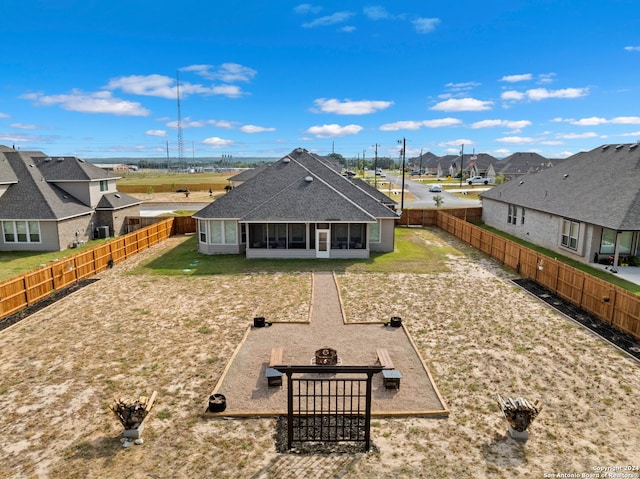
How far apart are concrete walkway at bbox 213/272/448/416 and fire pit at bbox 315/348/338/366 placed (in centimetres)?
54

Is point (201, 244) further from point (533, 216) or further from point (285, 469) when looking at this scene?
point (533, 216)

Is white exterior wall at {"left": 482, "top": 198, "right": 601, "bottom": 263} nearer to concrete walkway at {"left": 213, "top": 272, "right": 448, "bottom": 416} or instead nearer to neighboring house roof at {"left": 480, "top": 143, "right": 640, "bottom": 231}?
neighboring house roof at {"left": 480, "top": 143, "right": 640, "bottom": 231}

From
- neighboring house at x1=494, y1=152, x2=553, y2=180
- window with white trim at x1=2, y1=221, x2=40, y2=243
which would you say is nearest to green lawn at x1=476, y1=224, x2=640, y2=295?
window with white trim at x1=2, y1=221, x2=40, y2=243

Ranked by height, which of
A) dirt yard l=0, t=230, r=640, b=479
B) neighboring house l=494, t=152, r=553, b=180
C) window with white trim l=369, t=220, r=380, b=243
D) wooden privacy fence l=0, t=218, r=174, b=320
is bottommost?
dirt yard l=0, t=230, r=640, b=479

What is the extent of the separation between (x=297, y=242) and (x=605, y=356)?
57.9 feet

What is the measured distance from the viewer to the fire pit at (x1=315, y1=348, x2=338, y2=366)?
39.0ft

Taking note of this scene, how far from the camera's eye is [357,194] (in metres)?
29.4

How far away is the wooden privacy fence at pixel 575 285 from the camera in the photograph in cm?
1424

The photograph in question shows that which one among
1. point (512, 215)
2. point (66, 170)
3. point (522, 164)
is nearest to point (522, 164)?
point (522, 164)

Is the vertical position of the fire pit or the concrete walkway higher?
the fire pit

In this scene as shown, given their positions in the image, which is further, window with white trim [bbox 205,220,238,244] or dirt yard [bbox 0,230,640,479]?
window with white trim [bbox 205,220,238,244]

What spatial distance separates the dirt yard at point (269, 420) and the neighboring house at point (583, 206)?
25.9 feet

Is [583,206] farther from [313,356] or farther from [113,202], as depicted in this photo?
[113,202]

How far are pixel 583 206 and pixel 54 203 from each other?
115ft
